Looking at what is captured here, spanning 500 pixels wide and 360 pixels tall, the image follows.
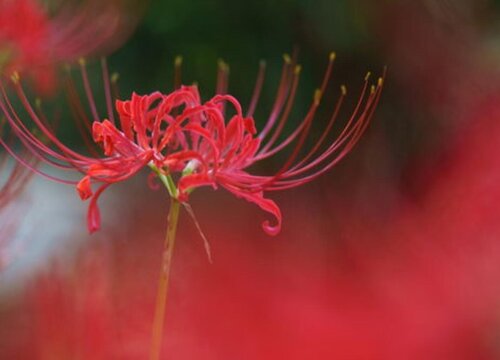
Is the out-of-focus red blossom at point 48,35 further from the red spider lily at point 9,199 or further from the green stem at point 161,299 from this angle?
the green stem at point 161,299

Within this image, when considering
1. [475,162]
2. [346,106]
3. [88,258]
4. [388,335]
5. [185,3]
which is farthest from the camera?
[185,3]

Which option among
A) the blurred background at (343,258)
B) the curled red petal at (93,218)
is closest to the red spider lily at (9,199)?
the blurred background at (343,258)

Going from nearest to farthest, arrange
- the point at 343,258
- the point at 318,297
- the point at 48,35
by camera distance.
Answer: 1. the point at 318,297
2. the point at 343,258
3. the point at 48,35

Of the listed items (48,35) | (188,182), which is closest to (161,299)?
(188,182)

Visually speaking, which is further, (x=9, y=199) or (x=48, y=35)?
(x=48, y=35)

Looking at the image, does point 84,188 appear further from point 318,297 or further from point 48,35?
point 48,35

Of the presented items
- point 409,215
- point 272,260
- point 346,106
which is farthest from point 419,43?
point 272,260

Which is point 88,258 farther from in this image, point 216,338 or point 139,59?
point 139,59
